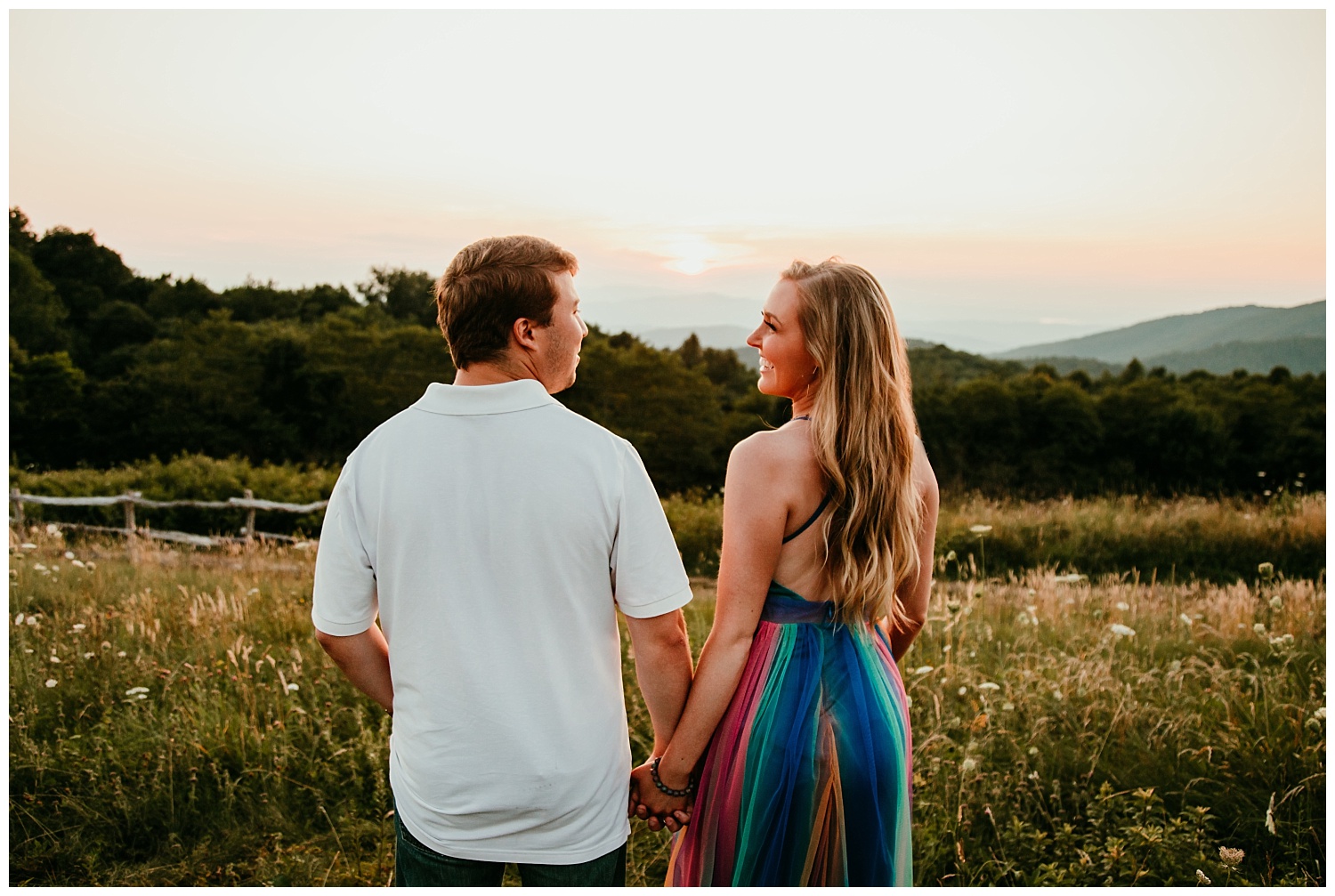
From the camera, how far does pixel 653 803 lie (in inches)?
90.0

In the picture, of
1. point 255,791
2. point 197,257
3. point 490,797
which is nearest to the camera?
point 490,797

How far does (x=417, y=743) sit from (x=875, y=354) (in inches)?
57.9

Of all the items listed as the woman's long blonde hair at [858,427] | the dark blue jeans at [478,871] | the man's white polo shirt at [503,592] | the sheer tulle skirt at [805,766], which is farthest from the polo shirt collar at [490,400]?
the dark blue jeans at [478,871]

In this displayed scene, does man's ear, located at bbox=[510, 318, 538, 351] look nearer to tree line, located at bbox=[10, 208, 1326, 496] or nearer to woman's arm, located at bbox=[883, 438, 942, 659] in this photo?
woman's arm, located at bbox=[883, 438, 942, 659]

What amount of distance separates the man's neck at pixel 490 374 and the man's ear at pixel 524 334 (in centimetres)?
5

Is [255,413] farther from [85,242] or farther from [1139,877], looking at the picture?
[1139,877]

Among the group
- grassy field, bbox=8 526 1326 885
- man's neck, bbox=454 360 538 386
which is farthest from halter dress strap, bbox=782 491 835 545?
grassy field, bbox=8 526 1326 885

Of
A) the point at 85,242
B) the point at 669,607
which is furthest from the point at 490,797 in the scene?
the point at 85,242

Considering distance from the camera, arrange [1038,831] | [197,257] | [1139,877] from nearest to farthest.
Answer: [1139,877], [1038,831], [197,257]

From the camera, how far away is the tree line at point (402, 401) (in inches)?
843

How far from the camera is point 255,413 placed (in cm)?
2664

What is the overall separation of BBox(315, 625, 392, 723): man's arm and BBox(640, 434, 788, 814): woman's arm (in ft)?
0.32

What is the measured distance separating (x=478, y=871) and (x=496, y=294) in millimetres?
1334

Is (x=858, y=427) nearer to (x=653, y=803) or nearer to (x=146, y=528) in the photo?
(x=653, y=803)
